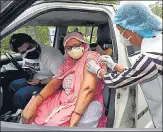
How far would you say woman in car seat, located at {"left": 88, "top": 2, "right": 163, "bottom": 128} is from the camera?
6.21 feet

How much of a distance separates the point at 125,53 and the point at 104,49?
1.90ft

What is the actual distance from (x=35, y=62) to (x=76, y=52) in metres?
0.71

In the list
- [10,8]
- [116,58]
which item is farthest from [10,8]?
[116,58]

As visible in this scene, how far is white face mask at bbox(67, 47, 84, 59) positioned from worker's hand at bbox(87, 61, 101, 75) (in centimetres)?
17

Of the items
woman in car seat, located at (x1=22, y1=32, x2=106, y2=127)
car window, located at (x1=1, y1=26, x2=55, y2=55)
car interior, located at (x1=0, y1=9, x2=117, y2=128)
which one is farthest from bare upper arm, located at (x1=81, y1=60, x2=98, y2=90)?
car window, located at (x1=1, y1=26, x2=55, y2=55)

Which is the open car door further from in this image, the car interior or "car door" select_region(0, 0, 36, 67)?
the car interior

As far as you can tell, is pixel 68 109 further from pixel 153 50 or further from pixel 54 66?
pixel 153 50

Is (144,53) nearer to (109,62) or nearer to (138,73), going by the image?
(138,73)

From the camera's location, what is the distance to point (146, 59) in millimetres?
1893

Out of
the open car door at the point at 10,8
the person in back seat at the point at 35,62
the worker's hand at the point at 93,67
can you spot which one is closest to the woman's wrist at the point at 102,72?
the worker's hand at the point at 93,67

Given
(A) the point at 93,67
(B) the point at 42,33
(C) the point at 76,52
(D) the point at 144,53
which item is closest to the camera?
(D) the point at 144,53

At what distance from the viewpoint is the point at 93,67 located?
2.66 m

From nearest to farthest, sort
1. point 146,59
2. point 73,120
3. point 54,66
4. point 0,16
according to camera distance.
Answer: point 0,16, point 146,59, point 73,120, point 54,66

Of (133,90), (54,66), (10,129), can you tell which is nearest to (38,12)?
(54,66)
